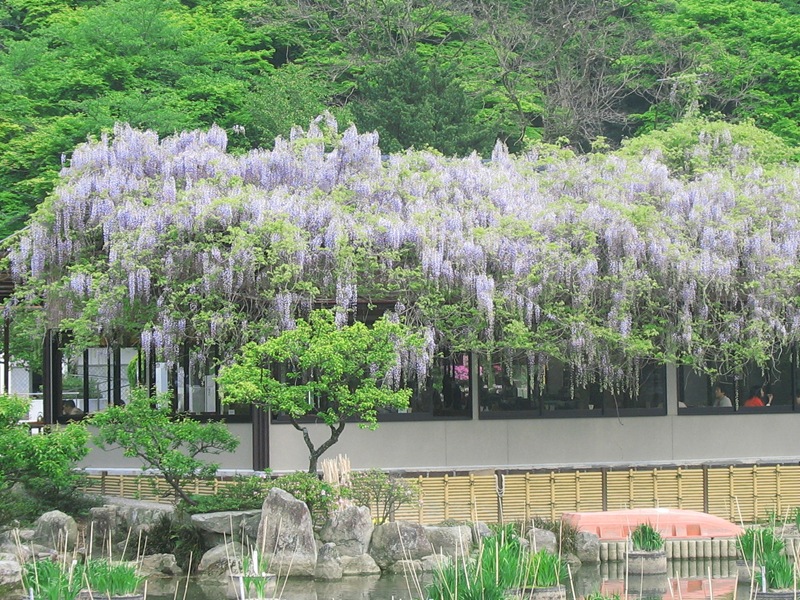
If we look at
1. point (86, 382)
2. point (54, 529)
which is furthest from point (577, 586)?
point (86, 382)

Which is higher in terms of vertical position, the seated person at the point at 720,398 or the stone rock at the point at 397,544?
the seated person at the point at 720,398

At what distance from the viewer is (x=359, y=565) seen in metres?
13.8

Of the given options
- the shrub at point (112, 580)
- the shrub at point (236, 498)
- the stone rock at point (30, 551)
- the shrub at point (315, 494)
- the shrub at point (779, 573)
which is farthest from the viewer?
the shrub at point (236, 498)

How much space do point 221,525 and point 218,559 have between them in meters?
0.47

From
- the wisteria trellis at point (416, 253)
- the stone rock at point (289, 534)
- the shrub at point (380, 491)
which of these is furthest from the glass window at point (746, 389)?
A: the stone rock at point (289, 534)

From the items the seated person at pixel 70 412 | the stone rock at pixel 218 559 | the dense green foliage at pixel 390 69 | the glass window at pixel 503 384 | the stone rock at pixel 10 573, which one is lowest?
the stone rock at pixel 218 559

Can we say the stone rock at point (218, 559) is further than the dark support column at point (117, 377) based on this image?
No

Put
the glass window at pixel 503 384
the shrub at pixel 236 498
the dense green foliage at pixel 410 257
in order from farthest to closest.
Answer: the glass window at pixel 503 384
the dense green foliage at pixel 410 257
the shrub at pixel 236 498

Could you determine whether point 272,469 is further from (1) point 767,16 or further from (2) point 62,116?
(1) point 767,16

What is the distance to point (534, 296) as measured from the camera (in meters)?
16.8

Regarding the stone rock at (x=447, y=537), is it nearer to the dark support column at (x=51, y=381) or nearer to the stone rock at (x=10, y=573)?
the stone rock at (x=10, y=573)

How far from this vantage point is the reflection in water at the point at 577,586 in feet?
40.7

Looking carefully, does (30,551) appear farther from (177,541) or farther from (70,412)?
(70,412)

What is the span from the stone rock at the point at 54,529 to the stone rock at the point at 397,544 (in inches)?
134
